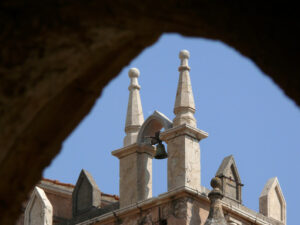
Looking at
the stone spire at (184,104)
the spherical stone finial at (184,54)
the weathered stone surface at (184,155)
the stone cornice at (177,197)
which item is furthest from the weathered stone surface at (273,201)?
the spherical stone finial at (184,54)

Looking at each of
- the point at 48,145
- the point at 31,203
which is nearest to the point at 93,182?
the point at 31,203

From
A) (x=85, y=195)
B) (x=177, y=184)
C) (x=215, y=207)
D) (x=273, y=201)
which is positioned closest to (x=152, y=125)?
(x=177, y=184)

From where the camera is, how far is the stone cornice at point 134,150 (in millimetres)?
24906

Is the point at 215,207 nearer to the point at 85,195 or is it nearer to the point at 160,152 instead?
the point at 160,152

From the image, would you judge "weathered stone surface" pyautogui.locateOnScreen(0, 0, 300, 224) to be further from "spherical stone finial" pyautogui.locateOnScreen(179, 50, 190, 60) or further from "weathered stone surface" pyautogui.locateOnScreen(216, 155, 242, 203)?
"spherical stone finial" pyautogui.locateOnScreen(179, 50, 190, 60)

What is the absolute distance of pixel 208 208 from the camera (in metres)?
24.6

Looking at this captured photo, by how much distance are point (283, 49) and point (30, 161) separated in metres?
1.04

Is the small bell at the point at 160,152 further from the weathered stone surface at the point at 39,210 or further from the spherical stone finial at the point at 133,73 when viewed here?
the weathered stone surface at the point at 39,210

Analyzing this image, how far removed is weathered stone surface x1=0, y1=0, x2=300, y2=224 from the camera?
4.13 meters

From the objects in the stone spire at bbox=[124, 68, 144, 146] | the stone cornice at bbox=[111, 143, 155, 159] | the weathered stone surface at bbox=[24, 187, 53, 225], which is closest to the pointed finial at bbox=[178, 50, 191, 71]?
the stone spire at bbox=[124, 68, 144, 146]

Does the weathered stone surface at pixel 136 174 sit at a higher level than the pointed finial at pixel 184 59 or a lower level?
lower

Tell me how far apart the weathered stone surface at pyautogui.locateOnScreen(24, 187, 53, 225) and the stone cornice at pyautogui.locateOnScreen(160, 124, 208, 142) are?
3289 millimetres

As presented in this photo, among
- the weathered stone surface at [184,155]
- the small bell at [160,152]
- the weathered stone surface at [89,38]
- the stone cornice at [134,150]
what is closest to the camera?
the weathered stone surface at [89,38]

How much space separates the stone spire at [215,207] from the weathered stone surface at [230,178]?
1.17 metres
